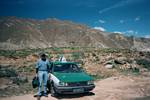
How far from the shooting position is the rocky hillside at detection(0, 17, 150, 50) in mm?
110769

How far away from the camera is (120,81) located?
14953 mm

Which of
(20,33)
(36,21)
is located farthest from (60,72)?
(36,21)

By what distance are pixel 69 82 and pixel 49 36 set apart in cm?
11648

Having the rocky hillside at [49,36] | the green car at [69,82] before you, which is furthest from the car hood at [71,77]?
the rocky hillside at [49,36]

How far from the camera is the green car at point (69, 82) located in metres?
9.69

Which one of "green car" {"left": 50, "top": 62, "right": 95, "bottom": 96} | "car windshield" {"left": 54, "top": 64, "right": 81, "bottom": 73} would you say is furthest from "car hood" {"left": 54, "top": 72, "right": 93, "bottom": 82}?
"car windshield" {"left": 54, "top": 64, "right": 81, "bottom": 73}

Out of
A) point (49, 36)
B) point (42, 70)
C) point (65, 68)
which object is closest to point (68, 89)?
point (42, 70)

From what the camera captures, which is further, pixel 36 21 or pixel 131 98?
pixel 36 21

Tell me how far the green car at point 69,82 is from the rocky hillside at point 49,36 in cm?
9557

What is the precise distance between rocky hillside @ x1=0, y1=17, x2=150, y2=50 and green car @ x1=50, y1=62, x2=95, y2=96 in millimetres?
95574

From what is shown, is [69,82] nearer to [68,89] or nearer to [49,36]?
[68,89]

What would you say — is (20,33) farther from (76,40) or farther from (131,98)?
(131,98)

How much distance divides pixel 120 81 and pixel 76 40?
10998 centimetres

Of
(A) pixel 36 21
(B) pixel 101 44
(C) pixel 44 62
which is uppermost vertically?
(A) pixel 36 21
